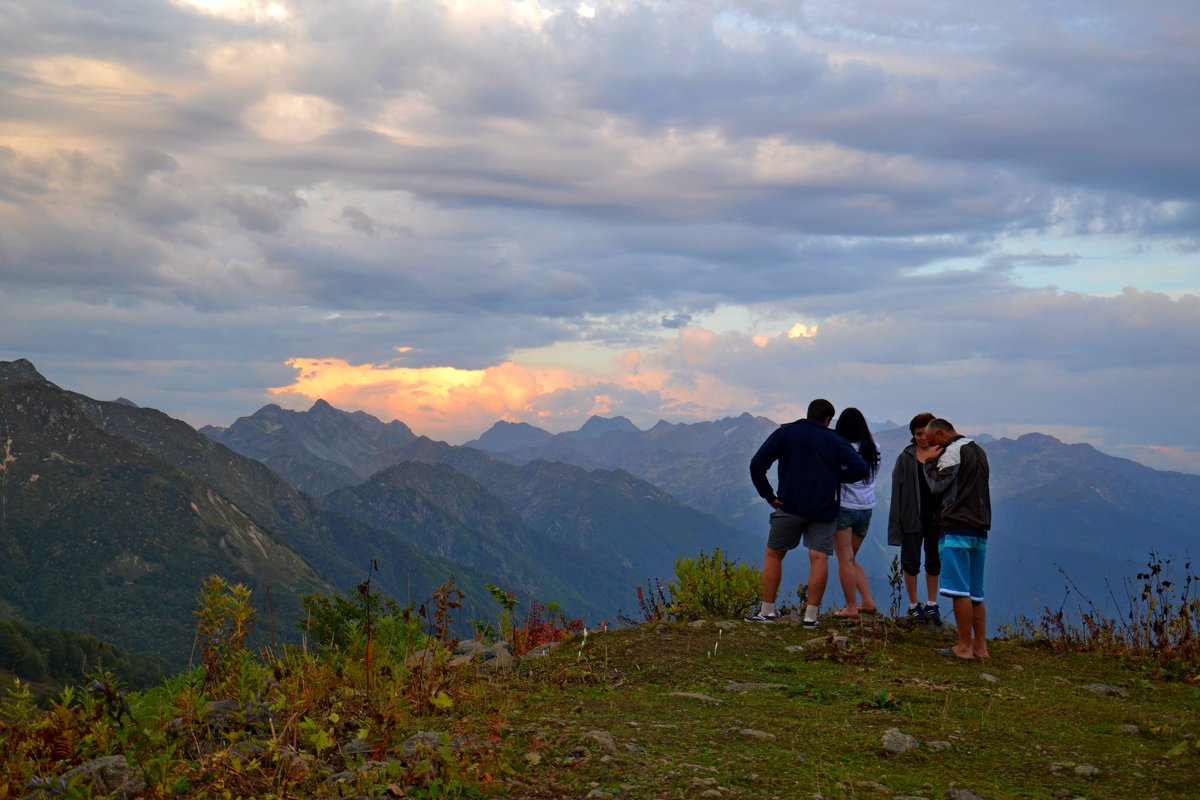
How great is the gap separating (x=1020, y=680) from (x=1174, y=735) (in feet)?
8.11

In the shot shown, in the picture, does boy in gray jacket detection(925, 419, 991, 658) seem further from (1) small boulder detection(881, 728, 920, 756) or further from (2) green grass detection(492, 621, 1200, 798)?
(1) small boulder detection(881, 728, 920, 756)

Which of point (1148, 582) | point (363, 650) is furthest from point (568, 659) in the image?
point (1148, 582)

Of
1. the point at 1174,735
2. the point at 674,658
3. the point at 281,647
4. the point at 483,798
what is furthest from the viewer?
the point at 674,658

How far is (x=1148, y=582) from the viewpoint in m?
12.2

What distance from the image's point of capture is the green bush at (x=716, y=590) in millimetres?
13625

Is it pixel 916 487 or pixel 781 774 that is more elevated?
pixel 916 487

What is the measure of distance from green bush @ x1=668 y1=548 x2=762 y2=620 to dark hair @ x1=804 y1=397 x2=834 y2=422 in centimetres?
268

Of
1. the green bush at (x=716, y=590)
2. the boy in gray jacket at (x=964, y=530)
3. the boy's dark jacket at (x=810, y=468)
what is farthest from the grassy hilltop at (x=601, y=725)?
the green bush at (x=716, y=590)

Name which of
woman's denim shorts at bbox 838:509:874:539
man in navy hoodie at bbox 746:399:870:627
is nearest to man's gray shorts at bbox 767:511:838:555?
man in navy hoodie at bbox 746:399:870:627

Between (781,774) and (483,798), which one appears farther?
(781,774)

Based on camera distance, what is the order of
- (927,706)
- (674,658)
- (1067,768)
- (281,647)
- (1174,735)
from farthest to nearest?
(674,658)
(281,647)
(927,706)
(1174,735)
(1067,768)

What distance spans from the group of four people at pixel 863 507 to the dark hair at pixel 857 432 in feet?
0.04

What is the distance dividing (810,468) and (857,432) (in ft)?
3.66

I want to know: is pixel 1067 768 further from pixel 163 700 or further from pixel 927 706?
pixel 163 700
